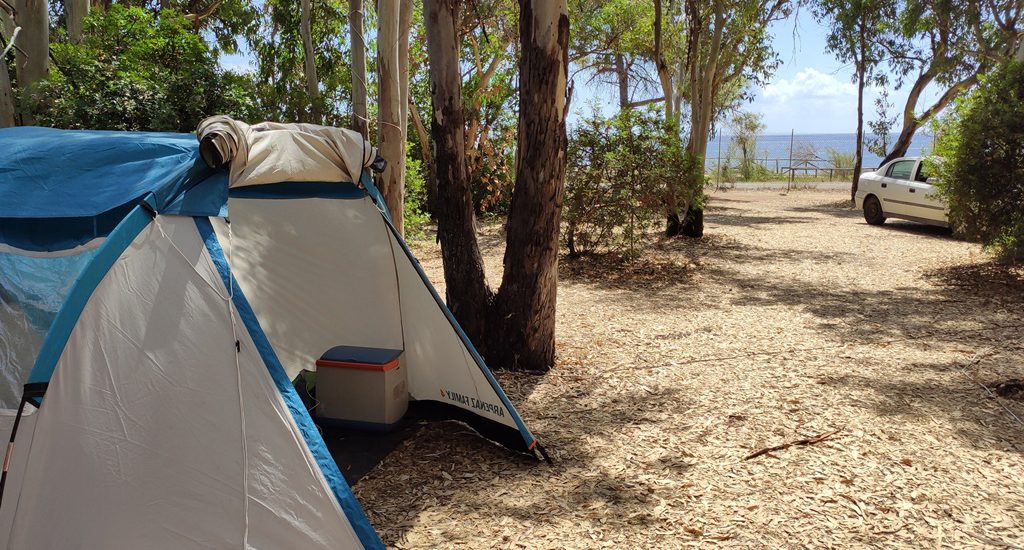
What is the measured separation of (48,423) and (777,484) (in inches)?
136

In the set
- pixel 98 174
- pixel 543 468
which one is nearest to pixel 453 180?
pixel 543 468

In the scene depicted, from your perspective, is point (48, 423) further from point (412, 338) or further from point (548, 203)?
point (548, 203)

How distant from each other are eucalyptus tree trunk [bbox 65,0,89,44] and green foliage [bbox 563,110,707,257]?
717 centimetres

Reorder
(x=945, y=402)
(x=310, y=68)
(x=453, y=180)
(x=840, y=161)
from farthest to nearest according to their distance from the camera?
(x=840, y=161), (x=310, y=68), (x=453, y=180), (x=945, y=402)

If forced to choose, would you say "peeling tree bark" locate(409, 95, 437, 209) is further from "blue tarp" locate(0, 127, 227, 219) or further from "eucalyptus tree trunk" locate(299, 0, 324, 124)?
"blue tarp" locate(0, 127, 227, 219)

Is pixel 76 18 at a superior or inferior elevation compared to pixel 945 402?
superior

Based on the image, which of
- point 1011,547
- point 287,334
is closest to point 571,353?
point 287,334

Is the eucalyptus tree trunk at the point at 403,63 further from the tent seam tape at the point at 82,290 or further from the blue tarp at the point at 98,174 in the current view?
the tent seam tape at the point at 82,290

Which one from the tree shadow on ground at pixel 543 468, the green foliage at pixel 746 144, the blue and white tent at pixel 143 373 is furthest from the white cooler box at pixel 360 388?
the green foliage at pixel 746 144

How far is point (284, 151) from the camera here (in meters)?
3.79

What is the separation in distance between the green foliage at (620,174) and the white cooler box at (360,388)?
587 cm

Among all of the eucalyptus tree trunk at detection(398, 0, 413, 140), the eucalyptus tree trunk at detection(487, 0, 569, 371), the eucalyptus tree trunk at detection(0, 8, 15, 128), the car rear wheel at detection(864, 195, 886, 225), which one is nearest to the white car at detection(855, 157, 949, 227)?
the car rear wheel at detection(864, 195, 886, 225)

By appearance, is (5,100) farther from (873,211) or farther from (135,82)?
(873,211)

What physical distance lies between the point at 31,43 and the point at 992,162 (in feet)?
39.4
